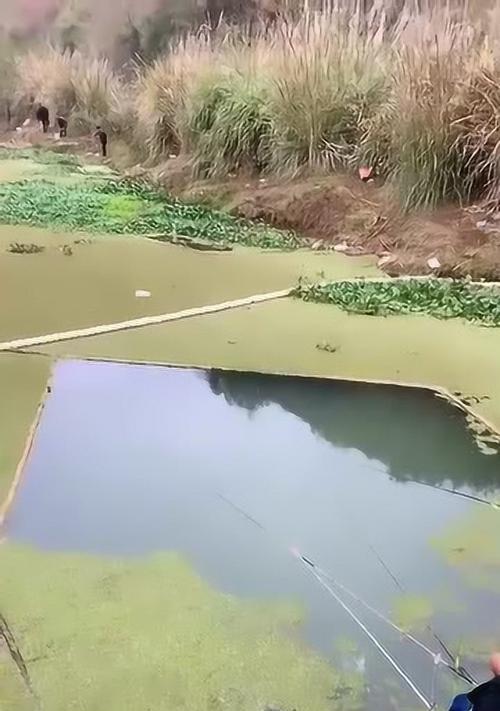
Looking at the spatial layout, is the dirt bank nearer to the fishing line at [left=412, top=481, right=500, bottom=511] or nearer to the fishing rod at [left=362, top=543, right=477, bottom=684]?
the fishing line at [left=412, top=481, right=500, bottom=511]

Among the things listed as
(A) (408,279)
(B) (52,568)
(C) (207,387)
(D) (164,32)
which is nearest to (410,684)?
(B) (52,568)

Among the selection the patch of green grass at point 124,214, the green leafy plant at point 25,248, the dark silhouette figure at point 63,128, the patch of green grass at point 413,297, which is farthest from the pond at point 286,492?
the dark silhouette figure at point 63,128

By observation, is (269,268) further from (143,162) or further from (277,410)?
(143,162)

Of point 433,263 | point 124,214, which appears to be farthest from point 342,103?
point 433,263

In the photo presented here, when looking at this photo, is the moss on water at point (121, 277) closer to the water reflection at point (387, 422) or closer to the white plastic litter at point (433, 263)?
the white plastic litter at point (433, 263)

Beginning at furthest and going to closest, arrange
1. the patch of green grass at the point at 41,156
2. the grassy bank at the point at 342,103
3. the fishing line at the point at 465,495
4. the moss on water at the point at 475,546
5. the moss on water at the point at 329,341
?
the patch of green grass at the point at 41,156 → the grassy bank at the point at 342,103 → the moss on water at the point at 329,341 → the fishing line at the point at 465,495 → the moss on water at the point at 475,546

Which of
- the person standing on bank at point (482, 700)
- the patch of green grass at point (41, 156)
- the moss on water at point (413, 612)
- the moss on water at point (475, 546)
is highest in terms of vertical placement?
the person standing on bank at point (482, 700)
